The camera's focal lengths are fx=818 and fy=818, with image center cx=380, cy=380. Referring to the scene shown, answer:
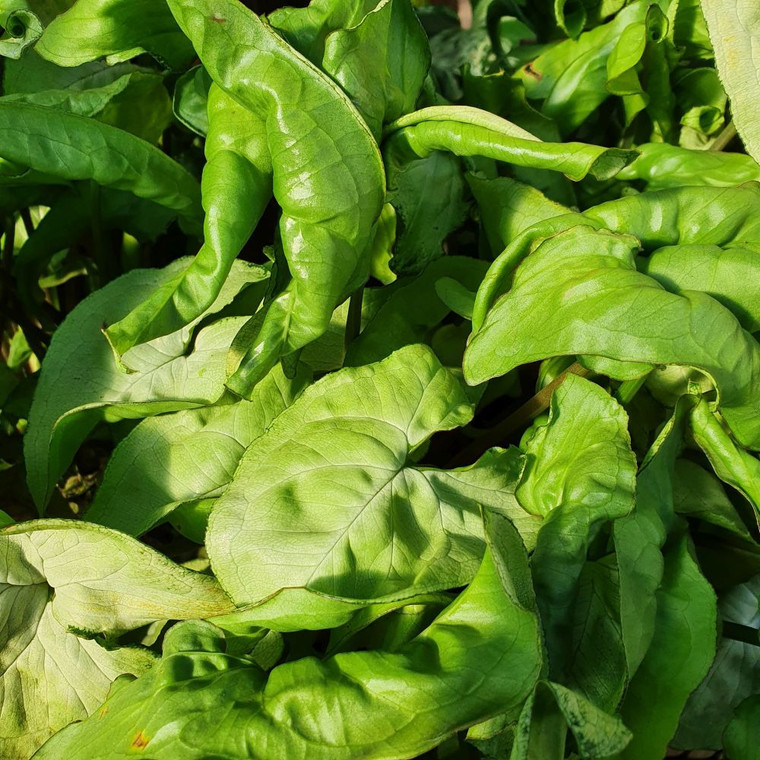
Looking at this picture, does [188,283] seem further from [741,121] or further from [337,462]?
[741,121]

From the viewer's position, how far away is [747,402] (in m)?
0.29

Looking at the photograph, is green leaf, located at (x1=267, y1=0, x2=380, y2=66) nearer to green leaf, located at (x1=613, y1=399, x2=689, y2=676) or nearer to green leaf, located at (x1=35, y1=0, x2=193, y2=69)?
green leaf, located at (x1=35, y1=0, x2=193, y2=69)

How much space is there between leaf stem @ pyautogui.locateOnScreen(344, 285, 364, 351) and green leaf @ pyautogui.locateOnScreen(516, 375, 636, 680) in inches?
3.9

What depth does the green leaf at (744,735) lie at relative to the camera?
0.34 meters

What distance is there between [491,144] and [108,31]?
0.58 ft

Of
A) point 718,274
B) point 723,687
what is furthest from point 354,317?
point 723,687

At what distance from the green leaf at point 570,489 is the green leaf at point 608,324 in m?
0.04

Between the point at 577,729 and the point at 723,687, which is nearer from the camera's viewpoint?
the point at 577,729

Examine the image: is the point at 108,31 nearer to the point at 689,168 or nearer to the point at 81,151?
the point at 81,151

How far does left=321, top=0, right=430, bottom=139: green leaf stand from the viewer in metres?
0.30

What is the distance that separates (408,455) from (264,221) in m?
0.20

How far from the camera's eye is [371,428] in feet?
1.03

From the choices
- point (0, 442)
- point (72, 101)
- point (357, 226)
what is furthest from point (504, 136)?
point (0, 442)

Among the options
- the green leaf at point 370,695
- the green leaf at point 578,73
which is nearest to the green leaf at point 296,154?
the green leaf at point 370,695
